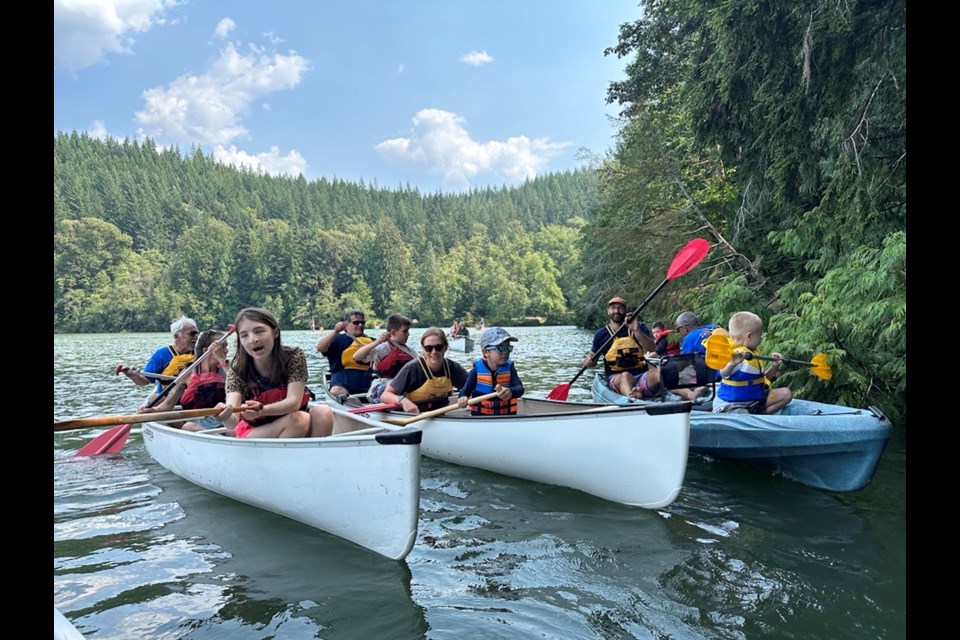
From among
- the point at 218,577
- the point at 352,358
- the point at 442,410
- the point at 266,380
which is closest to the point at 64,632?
the point at 218,577

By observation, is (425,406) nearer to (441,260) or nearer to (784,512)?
(784,512)

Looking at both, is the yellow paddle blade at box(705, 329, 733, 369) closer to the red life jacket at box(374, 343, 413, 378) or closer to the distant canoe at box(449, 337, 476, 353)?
the red life jacket at box(374, 343, 413, 378)

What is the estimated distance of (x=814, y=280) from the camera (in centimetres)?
1051

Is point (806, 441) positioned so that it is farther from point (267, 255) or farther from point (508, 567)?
point (267, 255)

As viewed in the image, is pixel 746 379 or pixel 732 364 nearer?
pixel 732 364

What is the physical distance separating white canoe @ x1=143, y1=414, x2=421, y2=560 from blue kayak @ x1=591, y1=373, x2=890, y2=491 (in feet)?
10.1

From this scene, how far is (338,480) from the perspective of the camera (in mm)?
4051

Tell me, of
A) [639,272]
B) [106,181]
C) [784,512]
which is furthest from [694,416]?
[106,181]

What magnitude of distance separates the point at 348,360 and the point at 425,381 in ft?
7.92

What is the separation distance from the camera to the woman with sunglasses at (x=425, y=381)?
6.16 meters

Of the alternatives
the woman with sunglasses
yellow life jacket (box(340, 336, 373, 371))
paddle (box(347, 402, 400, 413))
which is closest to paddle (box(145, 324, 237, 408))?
paddle (box(347, 402, 400, 413))

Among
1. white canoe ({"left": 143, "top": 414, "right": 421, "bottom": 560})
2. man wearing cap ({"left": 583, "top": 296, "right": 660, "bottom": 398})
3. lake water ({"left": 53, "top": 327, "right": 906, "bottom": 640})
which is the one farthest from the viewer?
man wearing cap ({"left": 583, "top": 296, "right": 660, "bottom": 398})

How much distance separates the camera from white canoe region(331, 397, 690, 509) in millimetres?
4656

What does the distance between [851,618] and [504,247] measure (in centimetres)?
8687
